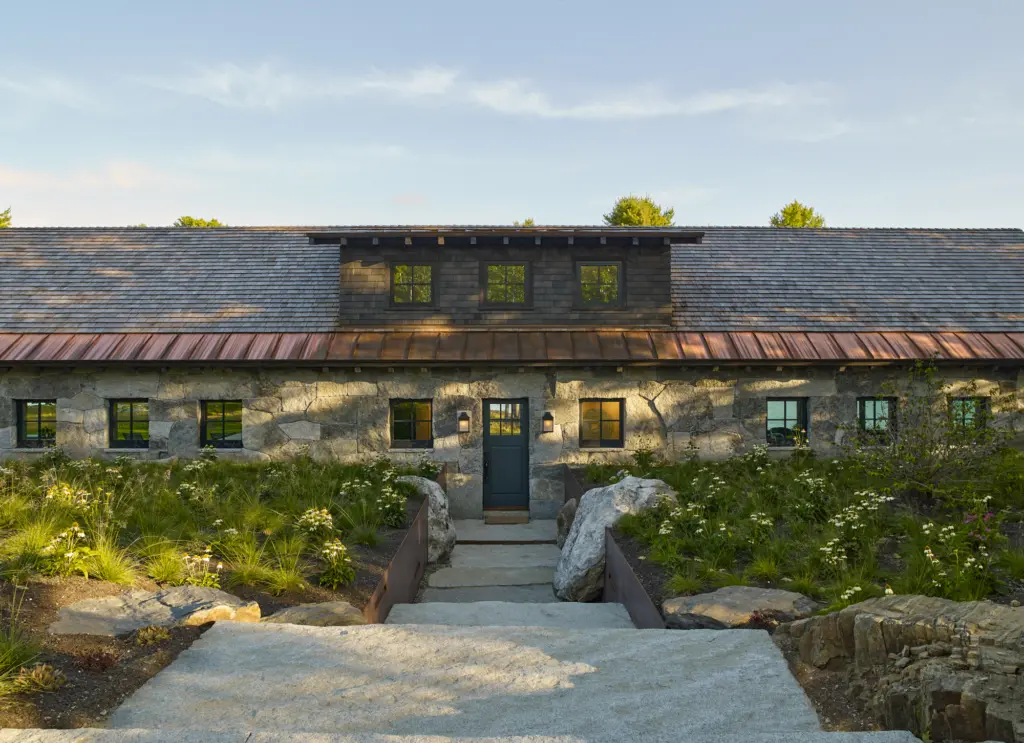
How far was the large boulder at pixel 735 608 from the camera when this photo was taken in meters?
6.29

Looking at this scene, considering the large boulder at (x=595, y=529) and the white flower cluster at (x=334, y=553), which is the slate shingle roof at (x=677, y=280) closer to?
the large boulder at (x=595, y=529)

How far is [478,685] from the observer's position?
4949mm

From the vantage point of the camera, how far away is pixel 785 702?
187 inches

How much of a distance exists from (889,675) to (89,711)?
17.0 feet

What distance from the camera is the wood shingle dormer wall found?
14.5 meters

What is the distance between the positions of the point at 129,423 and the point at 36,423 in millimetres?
1872

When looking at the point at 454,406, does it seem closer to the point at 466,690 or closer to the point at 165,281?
the point at 165,281

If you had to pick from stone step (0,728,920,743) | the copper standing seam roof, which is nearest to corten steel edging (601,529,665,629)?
stone step (0,728,920,743)

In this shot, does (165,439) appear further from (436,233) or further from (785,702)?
(785,702)

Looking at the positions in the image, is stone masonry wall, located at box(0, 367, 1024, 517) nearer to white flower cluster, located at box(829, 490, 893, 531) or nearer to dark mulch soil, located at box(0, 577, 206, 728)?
white flower cluster, located at box(829, 490, 893, 531)

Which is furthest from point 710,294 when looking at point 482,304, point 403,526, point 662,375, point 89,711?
point 89,711

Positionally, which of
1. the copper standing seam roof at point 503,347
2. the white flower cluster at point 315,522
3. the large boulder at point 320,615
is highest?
the copper standing seam roof at point 503,347

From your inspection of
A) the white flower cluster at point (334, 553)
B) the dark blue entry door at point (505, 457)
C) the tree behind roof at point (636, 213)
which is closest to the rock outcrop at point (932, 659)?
the white flower cluster at point (334, 553)

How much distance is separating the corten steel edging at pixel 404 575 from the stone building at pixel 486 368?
345 centimetres
